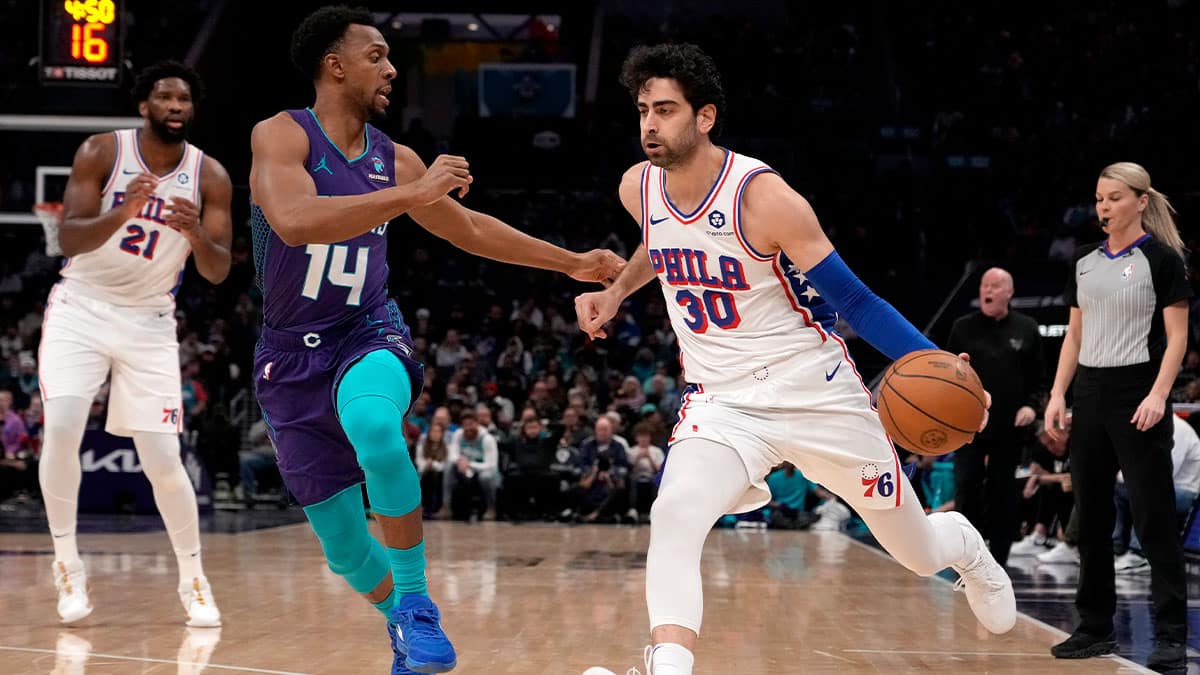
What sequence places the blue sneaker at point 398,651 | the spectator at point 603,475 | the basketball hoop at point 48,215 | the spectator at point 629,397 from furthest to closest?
1. the spectator at point 629,397
2. the spectator at point 603,475
3. the basketball hoop at point 48,215
4. the blue sneaker at point 398,651

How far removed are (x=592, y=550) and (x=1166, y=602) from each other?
576 centimetres

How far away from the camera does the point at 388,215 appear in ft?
12.6

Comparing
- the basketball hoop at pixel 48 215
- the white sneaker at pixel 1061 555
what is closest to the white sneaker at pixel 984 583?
the white sneaker at pixel 1061 555

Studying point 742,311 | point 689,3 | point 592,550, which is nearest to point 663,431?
point 592,550

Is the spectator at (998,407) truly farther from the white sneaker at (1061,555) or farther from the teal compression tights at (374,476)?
the teal compression tights at (374,476)

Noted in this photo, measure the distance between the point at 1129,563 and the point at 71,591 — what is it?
7085mm

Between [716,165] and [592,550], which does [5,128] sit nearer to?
[592,550]

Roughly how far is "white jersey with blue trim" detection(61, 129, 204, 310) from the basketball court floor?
1.51 meters

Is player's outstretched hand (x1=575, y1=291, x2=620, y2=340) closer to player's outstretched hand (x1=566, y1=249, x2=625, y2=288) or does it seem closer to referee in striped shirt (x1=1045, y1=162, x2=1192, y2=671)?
player's outstretched hand (x1=566, y1=249, x2=625, y2=288)

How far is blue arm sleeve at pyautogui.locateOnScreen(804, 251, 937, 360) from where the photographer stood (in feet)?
12.0

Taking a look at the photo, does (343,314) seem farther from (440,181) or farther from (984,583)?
(984,583)

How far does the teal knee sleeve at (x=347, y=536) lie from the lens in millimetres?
4113

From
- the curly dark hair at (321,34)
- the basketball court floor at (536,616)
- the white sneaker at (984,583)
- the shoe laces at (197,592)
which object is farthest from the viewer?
the shoe laces at (197,592)

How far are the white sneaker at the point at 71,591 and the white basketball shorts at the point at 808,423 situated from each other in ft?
10.7
